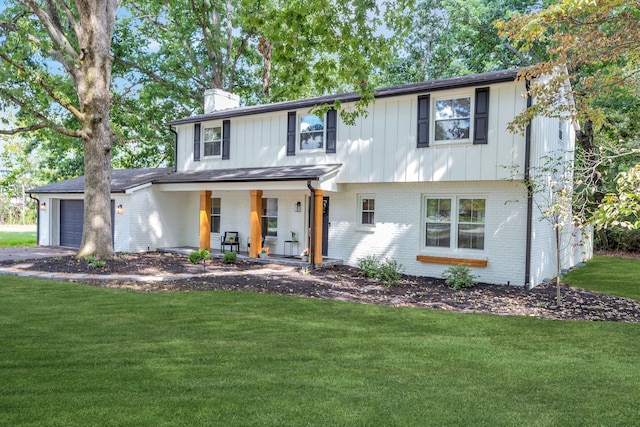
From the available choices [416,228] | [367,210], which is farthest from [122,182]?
[416,228]

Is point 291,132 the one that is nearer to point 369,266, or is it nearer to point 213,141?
point 213,141

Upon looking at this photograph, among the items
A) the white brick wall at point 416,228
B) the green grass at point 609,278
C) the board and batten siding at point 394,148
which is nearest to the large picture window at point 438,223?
the white brick wall at point 416,228

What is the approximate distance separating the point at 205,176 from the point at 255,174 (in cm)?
232

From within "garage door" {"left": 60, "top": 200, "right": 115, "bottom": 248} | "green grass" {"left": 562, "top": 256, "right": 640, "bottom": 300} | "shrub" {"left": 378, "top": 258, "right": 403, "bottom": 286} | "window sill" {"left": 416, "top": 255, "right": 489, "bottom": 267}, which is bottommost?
"green grass" {"left": 562, "top": 256, "right": 640, "bottom": 300}

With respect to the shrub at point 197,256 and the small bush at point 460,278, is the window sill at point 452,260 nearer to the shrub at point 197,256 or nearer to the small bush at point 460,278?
the small bush at point 460,278

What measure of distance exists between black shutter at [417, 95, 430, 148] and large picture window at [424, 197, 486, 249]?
1582 millimetres

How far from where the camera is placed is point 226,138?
16.5 metres

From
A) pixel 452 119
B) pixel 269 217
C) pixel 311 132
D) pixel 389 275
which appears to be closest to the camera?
pixel 389 275

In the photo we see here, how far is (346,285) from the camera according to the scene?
10781 mm

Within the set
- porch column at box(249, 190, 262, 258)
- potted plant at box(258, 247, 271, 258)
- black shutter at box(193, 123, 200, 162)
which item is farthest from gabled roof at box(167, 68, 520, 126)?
potted plant at box(258, 247, 271, 258)

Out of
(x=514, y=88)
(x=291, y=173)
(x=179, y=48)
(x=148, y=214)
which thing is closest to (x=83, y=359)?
(x=291, y=173)

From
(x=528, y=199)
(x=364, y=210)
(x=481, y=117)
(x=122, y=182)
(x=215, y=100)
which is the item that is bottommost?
(x=364, y=210)

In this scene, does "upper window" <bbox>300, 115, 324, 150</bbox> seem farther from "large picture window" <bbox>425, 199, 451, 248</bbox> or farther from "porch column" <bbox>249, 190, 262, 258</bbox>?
"large picture window" <bbox>425, 199, 451, 248</bbox>

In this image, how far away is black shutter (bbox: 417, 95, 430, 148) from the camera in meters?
12.2
